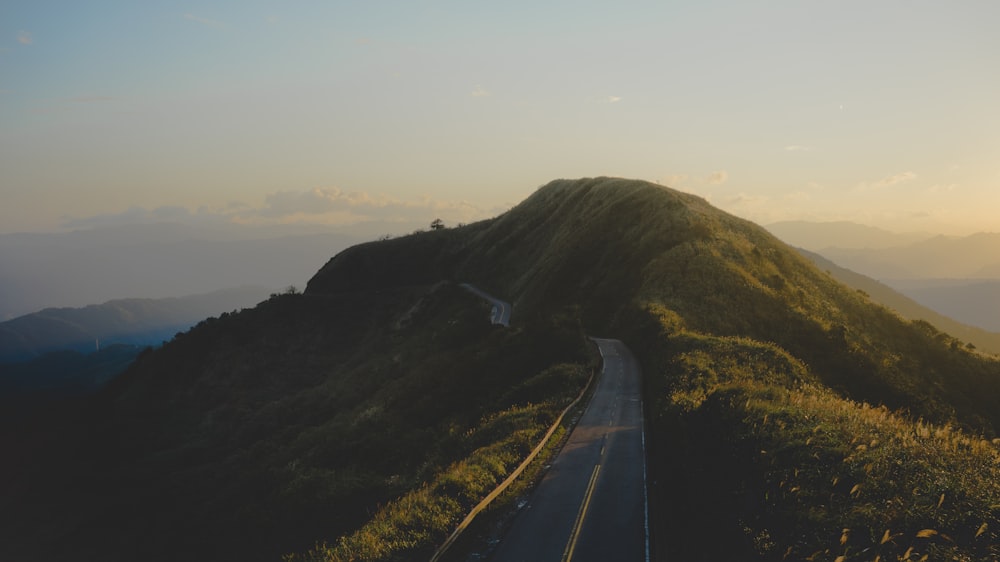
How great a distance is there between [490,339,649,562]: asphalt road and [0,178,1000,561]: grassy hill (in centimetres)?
93

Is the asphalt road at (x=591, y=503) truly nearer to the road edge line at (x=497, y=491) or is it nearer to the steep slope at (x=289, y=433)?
the road edge line at (x=497, y=491)

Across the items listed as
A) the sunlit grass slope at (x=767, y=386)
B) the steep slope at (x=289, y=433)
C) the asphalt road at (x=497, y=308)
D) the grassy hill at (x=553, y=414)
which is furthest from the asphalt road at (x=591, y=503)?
the asphalt road at (x=497, y=308)

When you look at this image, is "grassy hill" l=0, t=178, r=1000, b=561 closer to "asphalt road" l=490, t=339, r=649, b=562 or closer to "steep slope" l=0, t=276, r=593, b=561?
"steep slope" l=0, t=276, r=593, b=561

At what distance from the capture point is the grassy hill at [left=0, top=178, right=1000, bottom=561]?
15094 millimetres

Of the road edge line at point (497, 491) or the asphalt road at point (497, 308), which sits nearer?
the road edge line at point (497, 491)

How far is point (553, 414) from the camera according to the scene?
28.4 m

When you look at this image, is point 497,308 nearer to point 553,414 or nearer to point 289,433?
point 289,433

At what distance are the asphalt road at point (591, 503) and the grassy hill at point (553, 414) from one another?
93cm

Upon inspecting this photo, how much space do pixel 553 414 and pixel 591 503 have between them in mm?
9242

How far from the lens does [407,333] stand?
78.6 metres

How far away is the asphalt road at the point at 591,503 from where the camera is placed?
16.1 meters

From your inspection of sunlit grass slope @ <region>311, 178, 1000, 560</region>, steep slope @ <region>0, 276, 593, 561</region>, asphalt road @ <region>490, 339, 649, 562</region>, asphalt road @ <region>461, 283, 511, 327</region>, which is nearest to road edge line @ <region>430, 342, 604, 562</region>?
steep slope @ <region>0, 276, 593, 561</region>

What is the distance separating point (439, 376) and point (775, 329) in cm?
2947

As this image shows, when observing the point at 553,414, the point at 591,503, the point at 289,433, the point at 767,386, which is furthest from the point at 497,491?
the point at 289,433
